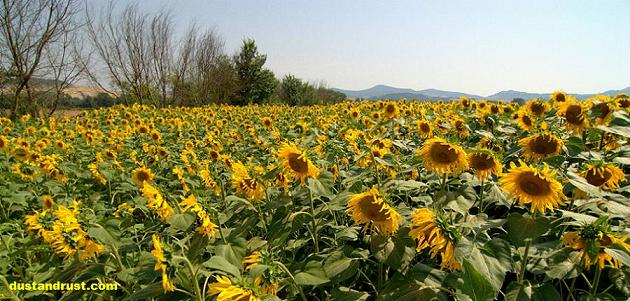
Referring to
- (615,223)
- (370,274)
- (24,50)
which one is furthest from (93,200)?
(24,50)

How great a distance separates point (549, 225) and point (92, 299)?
229cm

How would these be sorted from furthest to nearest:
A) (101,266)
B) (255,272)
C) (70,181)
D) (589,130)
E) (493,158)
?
1. (70,181)
2. (589,130)
3. (493,158)
4. (101,266)
5. (255,272)

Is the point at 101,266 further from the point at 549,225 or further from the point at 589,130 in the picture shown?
the point at 589,130

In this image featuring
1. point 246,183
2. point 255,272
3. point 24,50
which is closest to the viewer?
point 255,272

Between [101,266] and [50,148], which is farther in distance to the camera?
[50,148]

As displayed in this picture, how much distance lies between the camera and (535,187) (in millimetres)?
1533

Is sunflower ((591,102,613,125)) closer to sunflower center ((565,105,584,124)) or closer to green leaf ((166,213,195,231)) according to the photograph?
sunflower center ((565,105,584,124))

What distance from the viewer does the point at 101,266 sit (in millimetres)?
1610

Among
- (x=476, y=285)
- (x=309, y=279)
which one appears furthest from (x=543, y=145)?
(x=309, y=279)

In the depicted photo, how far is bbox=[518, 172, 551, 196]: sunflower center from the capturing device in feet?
4.97

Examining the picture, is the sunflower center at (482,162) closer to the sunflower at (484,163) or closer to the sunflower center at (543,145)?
the sunflower at (484,163)

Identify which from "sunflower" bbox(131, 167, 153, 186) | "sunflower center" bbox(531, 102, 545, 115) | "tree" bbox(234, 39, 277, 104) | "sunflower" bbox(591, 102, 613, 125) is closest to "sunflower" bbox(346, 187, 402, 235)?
"sunflower" bbox(591, 102, 613, 125)

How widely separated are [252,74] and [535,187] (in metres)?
37.1

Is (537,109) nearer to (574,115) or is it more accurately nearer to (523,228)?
(574,115)
